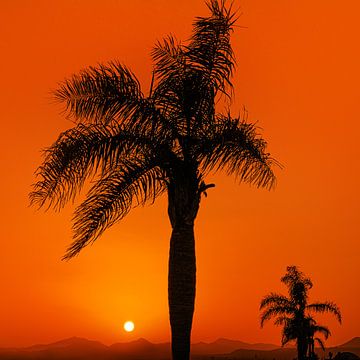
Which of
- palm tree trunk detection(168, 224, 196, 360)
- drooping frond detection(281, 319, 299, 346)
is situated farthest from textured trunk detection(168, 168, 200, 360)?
drooping frond detection(281, 319, 299, 346)

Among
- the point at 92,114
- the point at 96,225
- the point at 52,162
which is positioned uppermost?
the point at 92,114

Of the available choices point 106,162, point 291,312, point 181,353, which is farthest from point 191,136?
point 291,312

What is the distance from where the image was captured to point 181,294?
51.3ft


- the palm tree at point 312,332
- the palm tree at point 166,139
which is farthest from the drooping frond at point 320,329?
the palm tree at point 166,139

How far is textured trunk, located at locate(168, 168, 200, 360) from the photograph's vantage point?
51.4 feet

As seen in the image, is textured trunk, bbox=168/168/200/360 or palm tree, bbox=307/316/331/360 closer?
textured trunk, bbox=168/168/200/360

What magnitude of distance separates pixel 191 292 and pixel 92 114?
491 cm

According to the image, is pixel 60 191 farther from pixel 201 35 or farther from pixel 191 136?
pixel 201 35

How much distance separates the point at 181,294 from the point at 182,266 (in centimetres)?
63

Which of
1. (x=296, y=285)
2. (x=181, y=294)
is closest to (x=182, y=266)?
(x=181, y=294)

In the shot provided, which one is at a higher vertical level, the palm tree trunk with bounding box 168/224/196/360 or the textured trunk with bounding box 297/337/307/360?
the textured trunk with bounding box 297/337/307/360

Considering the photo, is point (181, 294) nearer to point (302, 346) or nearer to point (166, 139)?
point (166, 139)

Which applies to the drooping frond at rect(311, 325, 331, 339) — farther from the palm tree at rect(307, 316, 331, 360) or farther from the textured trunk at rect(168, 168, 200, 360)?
the textured trunk at rect(168, 168, 200, 360)

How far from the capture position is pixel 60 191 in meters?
16.4
